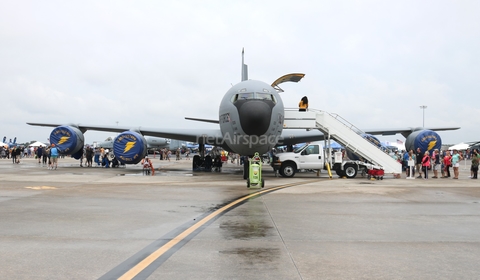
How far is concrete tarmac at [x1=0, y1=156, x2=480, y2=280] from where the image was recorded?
188 inches

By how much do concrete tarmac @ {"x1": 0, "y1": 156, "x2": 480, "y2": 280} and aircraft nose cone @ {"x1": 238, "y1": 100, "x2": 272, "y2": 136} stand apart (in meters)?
6.74

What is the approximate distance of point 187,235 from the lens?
6648 mm

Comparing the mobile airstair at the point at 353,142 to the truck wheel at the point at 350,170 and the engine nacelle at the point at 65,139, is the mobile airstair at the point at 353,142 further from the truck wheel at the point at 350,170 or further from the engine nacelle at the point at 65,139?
the engine nacelle at the point at 65,139

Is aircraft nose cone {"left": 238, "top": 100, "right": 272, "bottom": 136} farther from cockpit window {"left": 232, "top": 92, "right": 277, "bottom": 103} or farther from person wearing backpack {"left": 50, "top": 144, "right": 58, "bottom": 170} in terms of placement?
person wearing backpack {"left": 50, "top": 144, "right": 58, "bottom": 170}

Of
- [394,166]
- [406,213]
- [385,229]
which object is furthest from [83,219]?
[394,166]

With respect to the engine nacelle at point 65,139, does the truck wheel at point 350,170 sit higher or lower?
lower

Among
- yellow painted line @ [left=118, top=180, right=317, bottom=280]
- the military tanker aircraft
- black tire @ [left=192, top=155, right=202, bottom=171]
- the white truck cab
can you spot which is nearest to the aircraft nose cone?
the military tanker aircraft

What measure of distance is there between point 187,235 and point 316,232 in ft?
6.60

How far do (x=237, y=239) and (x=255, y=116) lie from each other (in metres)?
11.6

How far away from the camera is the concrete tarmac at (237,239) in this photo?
15.7ft

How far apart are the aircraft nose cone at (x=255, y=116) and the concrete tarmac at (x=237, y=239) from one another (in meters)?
6.74

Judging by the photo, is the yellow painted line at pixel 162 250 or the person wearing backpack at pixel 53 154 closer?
the yellow painted line at pixel 162 250

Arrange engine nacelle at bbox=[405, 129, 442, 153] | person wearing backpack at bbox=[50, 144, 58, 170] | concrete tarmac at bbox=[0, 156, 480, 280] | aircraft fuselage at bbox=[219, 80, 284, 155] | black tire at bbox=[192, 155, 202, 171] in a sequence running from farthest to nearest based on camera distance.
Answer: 1. black tire at bbox=[192, 155, 202, 171]
2. person wearing backpack at bbox=[50, 144, 58, 170]
3. engine nacelle at bbox=[405, 129, 442, 153]
4. aircraft fuselage at bbox=[219, 80, 284, 155]
5. concrete tarmac at bbox=[0, 156, 480, 280]

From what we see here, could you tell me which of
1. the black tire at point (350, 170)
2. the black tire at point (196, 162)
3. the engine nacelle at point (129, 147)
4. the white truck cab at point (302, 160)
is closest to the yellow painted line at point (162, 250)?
the white truck cab at point (302, 160)
